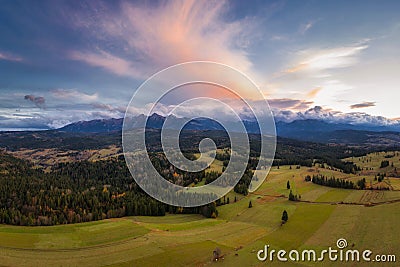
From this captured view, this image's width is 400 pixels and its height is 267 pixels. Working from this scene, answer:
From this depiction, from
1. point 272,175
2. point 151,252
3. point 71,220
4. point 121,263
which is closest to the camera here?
point 121,263

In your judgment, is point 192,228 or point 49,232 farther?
point 192,228

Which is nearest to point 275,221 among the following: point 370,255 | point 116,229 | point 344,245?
point 344,245

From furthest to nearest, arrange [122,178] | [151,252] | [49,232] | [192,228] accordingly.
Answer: [122,178] < [192,228] < [49,232] < [151,252]

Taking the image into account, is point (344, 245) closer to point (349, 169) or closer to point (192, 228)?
point (192, 228)

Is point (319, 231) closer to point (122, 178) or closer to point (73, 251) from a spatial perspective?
point (73, 251)

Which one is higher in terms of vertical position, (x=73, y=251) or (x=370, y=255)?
(x=370, y=255)

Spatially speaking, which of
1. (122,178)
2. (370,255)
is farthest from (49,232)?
(122,178)
